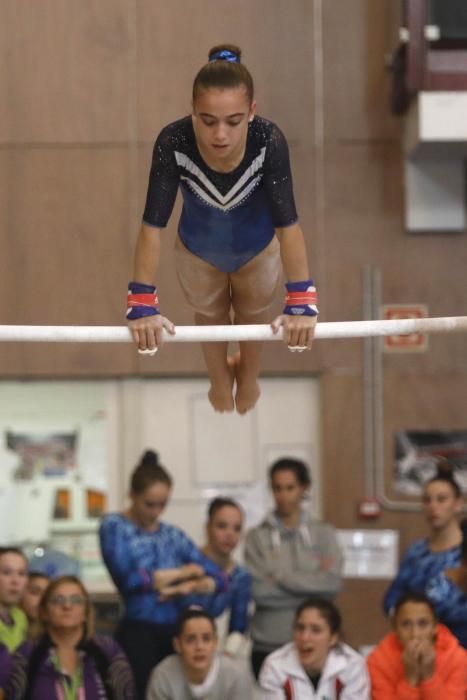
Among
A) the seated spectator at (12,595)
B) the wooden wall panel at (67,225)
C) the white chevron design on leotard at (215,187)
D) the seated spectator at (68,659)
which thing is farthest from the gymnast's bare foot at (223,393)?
the wooden wall panel at (67,225)

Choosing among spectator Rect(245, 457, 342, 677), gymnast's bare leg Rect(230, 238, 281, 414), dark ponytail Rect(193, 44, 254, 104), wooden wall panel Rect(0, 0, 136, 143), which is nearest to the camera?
dark ponytail Rect(193, 44, 254, 104)

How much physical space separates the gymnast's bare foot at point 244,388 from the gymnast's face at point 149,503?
86 centimetres

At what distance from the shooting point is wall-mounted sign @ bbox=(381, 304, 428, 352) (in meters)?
6.55

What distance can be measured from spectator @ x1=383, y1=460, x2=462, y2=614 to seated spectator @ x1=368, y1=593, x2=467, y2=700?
0.27 meters

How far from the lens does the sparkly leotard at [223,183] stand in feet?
11.9

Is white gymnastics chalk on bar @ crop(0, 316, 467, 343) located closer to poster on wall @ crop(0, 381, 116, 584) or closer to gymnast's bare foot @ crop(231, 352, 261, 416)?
gymnast's bare foot @ crop(231, 352, 261, 416)

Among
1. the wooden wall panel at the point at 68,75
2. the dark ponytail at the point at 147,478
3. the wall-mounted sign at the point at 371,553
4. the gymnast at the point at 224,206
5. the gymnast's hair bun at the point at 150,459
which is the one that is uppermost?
the wooden wall panel at the point at 68,75

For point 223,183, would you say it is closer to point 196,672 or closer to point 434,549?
point 196,672

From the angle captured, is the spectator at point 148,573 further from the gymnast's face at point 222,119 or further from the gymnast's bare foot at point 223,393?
the gymnast's face at point 222,119

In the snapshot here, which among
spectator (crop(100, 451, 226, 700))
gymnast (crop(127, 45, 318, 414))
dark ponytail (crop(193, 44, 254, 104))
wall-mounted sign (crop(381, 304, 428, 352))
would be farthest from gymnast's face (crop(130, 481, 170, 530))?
dark ponytail (crop(193, 44, 254, 104))

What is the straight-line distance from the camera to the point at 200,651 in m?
4.72

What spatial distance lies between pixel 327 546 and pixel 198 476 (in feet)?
4.52

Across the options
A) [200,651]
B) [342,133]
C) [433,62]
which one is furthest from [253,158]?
[342,133]

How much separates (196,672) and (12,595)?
0.84 metres
